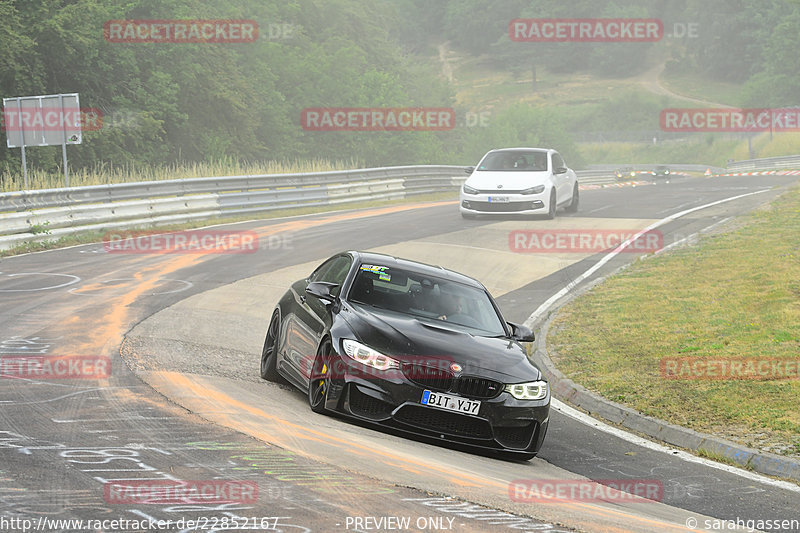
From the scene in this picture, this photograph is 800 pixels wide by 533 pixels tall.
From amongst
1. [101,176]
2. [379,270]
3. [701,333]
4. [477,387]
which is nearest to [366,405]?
[477,387]

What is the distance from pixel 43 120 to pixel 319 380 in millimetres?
17270

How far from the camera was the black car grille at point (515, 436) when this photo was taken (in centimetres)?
782

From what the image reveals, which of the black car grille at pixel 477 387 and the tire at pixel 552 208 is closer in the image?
the black car grille at pixel 477 387

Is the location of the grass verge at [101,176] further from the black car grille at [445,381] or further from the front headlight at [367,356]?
the black car grille at [445,381]

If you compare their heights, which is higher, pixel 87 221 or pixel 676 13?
pixel 676 13

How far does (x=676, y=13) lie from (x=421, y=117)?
97.9m

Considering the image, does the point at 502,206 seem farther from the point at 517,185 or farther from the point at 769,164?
the point at 769,164

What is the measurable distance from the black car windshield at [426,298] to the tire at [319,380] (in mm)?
826

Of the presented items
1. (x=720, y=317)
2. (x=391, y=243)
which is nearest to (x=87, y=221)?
(x=391, y=243)

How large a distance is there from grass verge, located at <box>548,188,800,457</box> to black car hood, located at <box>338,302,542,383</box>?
2149 mm

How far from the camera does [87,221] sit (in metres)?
21.9

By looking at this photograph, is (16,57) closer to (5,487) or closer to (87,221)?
(87,221)
